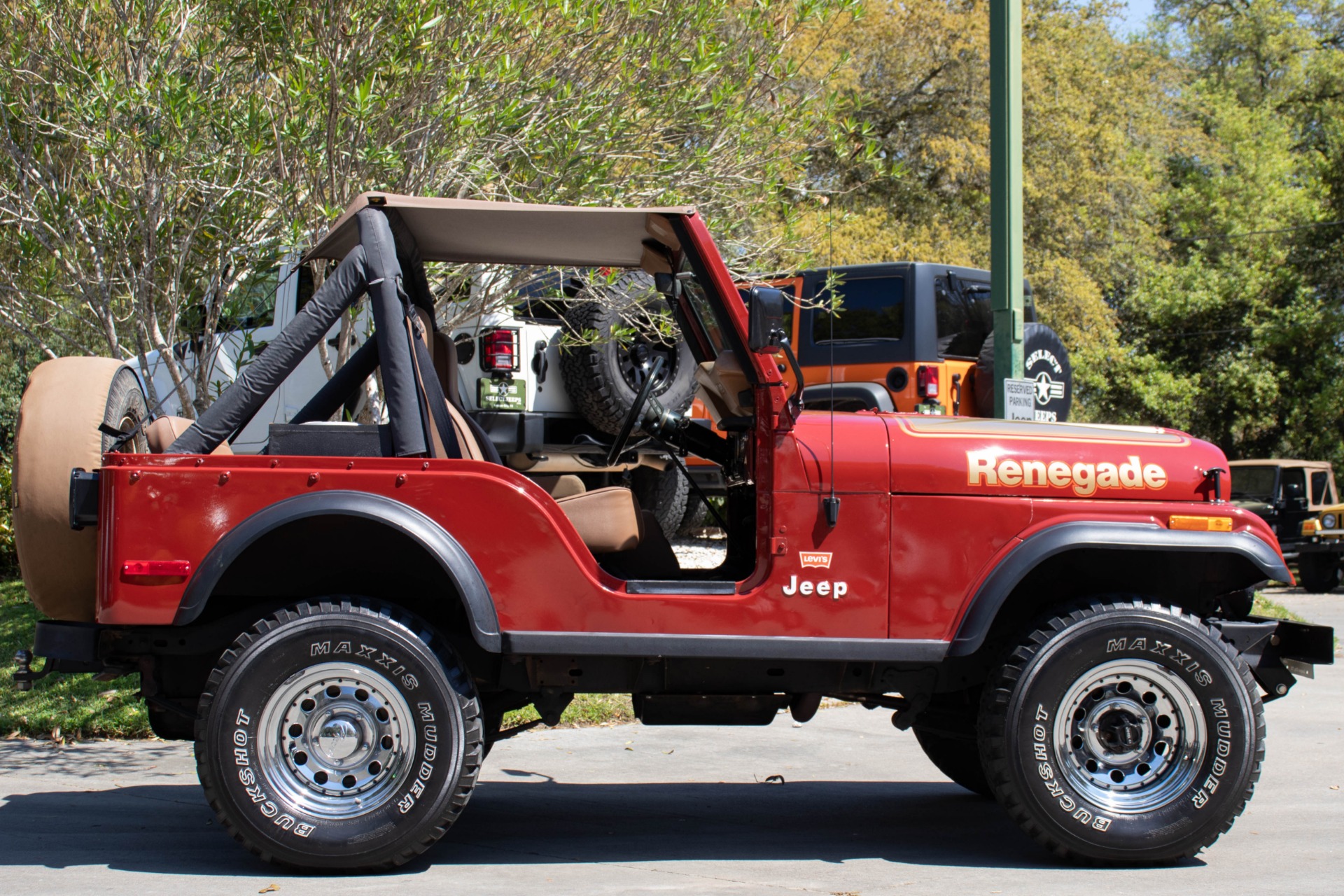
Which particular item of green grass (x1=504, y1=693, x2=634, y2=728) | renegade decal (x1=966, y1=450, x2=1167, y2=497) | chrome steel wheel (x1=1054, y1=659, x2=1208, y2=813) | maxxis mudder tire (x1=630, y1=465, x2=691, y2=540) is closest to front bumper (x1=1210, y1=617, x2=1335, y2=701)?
chrome steel wheel (x1=1054, y1=659, x2=1208, y2=813)

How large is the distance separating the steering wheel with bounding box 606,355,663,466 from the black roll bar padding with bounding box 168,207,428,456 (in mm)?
953

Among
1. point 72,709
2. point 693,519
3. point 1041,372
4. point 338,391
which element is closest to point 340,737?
point 338,391

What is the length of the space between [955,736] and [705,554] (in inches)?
75.8

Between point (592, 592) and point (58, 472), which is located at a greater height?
point (58, 472)

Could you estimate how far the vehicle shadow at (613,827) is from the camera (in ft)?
15.2

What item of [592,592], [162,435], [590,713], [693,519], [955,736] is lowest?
[590,713]

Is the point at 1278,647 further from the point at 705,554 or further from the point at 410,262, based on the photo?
the point at 410,262

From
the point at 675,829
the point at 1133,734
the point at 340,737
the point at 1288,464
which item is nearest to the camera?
the point at 340,737

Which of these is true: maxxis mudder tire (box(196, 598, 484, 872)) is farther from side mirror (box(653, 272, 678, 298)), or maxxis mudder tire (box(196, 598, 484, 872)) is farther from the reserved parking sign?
the reserved parking sign

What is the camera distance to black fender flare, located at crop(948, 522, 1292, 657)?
4.43 metres

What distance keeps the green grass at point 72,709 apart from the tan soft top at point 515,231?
3290 millimetres

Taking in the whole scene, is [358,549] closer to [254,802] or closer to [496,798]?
[254,802]

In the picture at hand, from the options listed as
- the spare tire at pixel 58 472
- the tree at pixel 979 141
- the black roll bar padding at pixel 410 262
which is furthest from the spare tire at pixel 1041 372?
the tree at pixel 979 141

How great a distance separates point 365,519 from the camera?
4.30 metres
